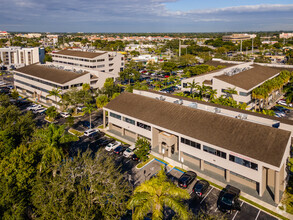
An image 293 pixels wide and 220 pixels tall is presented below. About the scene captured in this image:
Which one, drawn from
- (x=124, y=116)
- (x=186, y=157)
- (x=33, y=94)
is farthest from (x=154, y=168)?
(x=33, y=94)

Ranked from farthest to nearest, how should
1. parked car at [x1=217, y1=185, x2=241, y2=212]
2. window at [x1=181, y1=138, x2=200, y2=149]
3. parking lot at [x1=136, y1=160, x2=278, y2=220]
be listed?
1. window at [x1=181, y1=138, x2=200, y2=149]
2. parked car at [x1=217, y1=185, x2=241, y2=212]
3. parking lot at [x1=136, y1=160, x2=278, y2=220]

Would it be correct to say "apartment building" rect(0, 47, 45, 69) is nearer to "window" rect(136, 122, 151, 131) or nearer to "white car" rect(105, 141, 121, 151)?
"white car" rect(105, 141, 121, 151)

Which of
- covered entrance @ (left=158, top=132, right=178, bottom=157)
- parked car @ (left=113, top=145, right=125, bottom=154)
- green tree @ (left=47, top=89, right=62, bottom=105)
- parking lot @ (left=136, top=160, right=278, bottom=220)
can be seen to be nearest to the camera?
parking lot @ (left=136, top=160, right=278, bottom=220)

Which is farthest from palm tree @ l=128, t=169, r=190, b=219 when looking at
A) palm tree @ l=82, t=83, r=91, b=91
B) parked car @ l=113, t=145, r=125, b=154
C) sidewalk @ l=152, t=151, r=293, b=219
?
palm tree @ l=82, t=83, r=91, b=91

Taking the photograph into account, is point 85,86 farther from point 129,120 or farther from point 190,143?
point 190,143

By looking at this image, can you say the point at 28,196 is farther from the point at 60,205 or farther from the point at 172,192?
the point at 172,192

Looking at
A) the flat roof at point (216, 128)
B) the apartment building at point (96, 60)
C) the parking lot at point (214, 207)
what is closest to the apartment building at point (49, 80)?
the apartment building at point (96, 60)

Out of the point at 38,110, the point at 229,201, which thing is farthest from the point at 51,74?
the point at 229,201

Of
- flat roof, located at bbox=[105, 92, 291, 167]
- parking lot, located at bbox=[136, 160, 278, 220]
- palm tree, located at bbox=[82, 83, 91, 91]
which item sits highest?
palm tree, located at bbox=[82, 83, 91, 91]

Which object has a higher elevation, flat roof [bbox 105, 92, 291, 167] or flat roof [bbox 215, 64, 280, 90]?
flat roof [bbox 215, 64, 280, 90]
